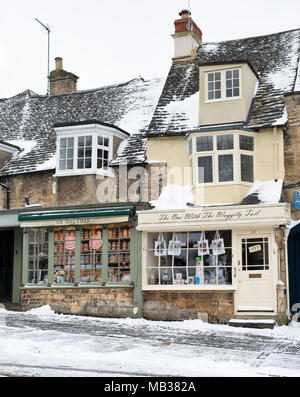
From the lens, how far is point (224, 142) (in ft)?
56.3

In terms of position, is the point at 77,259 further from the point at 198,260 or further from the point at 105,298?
the point at 198,260

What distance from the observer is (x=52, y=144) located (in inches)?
856

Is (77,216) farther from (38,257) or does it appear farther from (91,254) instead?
(38,257)

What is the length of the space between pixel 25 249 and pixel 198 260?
6196 millimetres

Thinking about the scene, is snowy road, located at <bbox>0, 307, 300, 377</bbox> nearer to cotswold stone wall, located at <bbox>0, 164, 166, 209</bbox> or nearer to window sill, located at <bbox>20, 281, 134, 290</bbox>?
window sill, located at <bbox>20, 281, 134, 290</bbox>

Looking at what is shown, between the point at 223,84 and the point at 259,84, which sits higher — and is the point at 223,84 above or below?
below

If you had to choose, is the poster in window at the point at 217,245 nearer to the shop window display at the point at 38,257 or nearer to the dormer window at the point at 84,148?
the dormer window at the point at 84,148

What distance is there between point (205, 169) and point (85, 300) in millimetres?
5659

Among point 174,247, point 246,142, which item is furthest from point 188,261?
point 246,142

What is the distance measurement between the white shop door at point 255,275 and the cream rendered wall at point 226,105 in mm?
4108

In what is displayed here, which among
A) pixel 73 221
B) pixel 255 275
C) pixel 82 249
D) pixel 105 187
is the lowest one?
pixel 255 275

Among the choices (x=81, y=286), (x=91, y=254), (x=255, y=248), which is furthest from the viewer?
(x=91, y=254)

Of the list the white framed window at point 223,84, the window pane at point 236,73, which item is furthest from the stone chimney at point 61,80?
the window pane at point 236,73

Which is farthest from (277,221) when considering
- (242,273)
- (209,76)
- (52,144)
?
(52,144)
